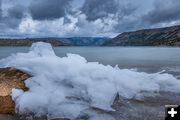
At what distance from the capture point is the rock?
47.6ft

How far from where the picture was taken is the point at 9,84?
1547 cm

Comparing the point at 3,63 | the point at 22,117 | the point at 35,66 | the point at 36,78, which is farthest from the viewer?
the point at 3,63

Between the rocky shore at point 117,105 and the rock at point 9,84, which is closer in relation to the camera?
the rocky shore at point 117,105

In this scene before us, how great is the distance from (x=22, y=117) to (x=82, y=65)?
5.73 m

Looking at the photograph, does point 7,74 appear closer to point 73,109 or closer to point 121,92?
point 73,109

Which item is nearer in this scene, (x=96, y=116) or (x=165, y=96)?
(x=96, y=116)

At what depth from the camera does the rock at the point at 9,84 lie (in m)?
14.5

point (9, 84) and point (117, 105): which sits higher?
point (9, 84)

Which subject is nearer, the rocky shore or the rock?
the rocky shore

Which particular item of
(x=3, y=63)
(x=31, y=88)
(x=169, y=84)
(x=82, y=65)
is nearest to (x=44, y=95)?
(x=31, y=88)

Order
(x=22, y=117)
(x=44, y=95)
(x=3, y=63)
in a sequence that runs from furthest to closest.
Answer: (x=3, y=63)
(x=44, y=95)
(x=22, y=117)

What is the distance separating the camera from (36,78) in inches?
634

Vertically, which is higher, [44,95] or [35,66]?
[35,66]

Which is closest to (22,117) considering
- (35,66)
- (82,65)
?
(35,66)
